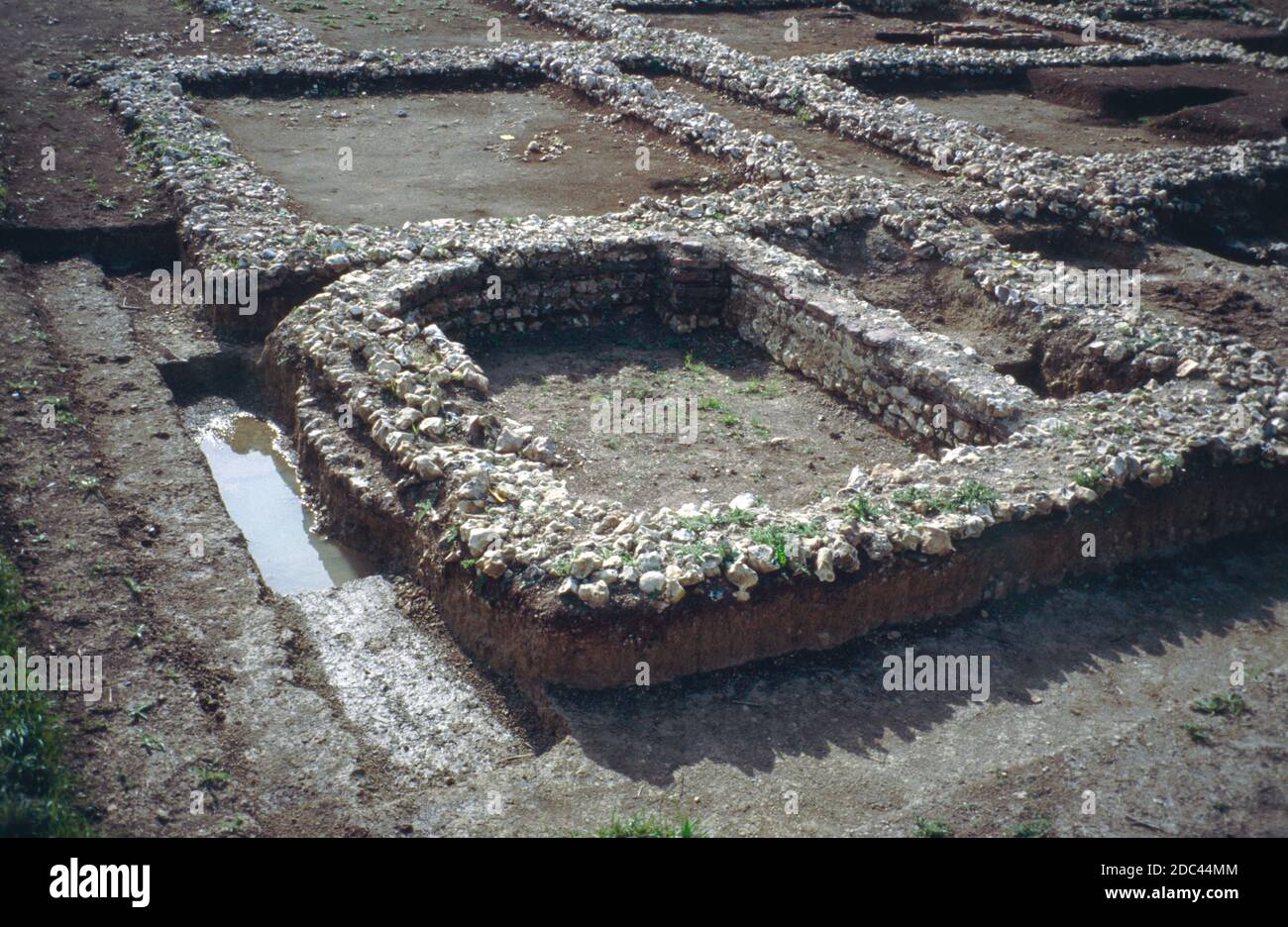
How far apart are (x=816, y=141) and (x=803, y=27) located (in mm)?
7427

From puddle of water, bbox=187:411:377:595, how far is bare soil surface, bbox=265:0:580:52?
1034 centimetres

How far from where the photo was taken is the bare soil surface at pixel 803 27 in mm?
19203

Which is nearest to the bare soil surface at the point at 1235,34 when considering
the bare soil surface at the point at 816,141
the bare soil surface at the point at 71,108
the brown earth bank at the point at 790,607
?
the bare soil surface at the point at 816,141

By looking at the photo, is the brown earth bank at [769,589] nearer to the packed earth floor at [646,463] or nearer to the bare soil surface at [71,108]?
the packed earth floor at [646,463]

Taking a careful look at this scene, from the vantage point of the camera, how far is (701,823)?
516 cm

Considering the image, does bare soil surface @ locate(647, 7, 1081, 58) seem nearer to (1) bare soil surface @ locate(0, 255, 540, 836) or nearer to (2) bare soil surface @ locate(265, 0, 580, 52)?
(2) bare soil surface @ locate(265, 0, 580, 52)

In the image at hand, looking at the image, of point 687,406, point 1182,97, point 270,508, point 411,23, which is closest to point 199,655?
point 270,508

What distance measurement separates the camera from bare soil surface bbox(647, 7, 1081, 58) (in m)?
19.2

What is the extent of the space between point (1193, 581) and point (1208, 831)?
2.44 m

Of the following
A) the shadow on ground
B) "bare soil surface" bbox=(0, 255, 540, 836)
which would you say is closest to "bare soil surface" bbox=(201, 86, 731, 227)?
"bare soil surface" bbox=(0, 255, 540, 836)

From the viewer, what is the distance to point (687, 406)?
9.03 metres

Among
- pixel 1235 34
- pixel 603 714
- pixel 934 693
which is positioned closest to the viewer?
pixel 603 714

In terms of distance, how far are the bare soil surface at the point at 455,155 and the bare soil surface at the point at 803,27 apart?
4532mm

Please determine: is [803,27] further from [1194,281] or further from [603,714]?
[603,714]
